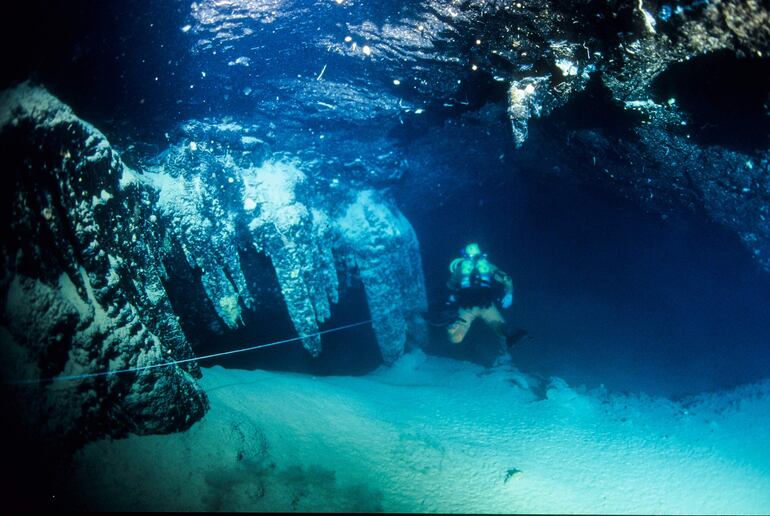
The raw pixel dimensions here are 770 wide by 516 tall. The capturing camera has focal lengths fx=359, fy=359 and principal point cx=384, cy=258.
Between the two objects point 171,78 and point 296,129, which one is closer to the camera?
point 171,78

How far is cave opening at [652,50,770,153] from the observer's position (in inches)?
137

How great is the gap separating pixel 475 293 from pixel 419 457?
157 inches

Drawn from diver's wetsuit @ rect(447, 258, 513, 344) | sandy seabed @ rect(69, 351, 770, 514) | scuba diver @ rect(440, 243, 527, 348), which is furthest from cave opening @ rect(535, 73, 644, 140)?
sandy seabed @ rect(69, 351, 770, 514)

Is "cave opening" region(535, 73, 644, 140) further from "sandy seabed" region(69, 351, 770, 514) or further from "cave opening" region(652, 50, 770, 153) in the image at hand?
"sandy seabed" region(69, 351, 770, 514)

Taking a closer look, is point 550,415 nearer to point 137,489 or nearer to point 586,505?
point 586,505

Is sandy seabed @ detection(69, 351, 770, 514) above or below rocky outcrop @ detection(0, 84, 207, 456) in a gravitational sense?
below

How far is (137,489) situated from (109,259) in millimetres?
1917

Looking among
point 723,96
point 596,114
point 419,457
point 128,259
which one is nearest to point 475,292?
point 596,114

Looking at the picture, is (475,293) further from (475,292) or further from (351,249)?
(351,249)

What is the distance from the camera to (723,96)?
3.89 m

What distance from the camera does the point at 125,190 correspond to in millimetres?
3727

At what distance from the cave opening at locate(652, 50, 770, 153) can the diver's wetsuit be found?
11.7 ft

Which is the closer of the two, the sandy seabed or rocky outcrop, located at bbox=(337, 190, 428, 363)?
the sandy seabed

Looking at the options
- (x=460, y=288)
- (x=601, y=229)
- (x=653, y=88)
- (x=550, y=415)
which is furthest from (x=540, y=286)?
(x=653, y=88)
